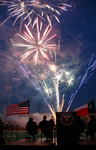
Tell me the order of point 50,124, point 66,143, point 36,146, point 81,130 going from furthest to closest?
point 81,130
point 50,124
point 36,146
point 66,143

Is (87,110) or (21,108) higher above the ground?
(21,108)

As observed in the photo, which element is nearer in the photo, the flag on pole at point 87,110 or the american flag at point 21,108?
the flag on pole at point 87,110

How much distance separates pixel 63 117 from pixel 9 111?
1028 centimetres

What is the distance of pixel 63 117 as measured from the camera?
7242 mm

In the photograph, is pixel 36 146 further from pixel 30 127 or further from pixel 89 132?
pixel 89 132

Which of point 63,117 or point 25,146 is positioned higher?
point 63,117

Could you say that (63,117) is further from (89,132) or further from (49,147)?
(89,132)

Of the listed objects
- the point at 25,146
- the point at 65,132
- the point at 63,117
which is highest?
the point at 63,117

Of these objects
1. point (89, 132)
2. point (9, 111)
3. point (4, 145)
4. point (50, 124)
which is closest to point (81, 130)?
point (89, 132)

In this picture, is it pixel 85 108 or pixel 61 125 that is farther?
pixel 85 108

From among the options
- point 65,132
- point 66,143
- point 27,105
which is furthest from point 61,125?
point 27,105

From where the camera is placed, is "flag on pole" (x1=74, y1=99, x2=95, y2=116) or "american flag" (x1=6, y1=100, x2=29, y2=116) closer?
"flag on pole" (x1=74, y1=99, x2=95, y2=116)

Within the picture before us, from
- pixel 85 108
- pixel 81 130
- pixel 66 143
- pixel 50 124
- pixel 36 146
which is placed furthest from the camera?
pixel 85 108

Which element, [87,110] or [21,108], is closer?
[87,110]
